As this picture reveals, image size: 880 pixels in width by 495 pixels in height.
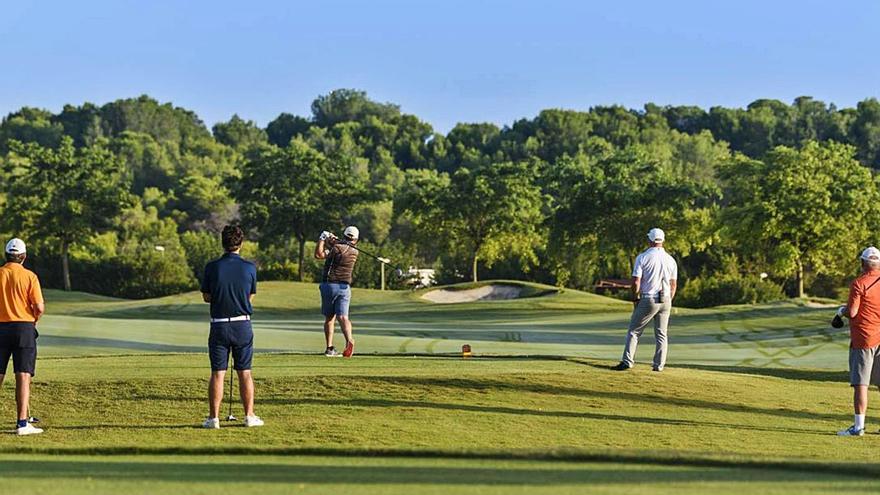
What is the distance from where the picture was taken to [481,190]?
66.7 meters

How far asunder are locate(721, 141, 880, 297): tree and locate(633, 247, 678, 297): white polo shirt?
3626cm

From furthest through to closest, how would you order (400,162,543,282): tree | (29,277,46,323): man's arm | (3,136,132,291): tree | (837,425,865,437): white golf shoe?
(400,162,543,282): tree → (3,136,132,291): tree → (837,425,865,437): white golf shoe → (29,277,46,323): man's arm

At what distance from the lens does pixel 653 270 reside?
→ 1783 centimetres

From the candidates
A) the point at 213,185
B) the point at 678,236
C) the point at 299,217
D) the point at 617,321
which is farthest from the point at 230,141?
the point at 617,321

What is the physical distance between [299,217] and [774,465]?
199 ft

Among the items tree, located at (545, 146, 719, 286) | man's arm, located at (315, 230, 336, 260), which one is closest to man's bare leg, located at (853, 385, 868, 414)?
man's arm, located at (315, 230, 336, 260)

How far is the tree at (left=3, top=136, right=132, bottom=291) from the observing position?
221ft

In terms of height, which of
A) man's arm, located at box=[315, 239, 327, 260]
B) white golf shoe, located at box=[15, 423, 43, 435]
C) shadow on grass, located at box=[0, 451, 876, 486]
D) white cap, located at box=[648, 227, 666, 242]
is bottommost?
white golf shoe, located at box=[15, 423, 43, 435]

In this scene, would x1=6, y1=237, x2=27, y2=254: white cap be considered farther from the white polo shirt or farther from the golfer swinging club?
the white polo shirt

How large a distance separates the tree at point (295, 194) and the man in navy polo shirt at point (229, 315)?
56802 mm

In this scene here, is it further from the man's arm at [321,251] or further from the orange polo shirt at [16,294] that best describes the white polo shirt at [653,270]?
the orange polo shirt at [16,294]

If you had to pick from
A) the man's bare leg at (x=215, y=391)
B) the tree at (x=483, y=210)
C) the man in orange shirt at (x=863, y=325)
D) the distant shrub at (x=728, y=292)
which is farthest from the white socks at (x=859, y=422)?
the tree at (x=483, y=210)

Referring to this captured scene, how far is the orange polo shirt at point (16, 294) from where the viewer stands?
525 inches

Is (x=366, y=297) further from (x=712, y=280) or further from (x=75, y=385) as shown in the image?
(x=75, y=385)
